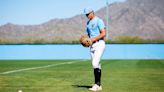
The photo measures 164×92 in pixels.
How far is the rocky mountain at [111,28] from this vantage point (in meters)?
161

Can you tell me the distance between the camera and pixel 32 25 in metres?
184

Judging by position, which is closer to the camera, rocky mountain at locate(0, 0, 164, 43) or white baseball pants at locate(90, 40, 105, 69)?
white baseball pants at locate(90, 40, 105, 69)

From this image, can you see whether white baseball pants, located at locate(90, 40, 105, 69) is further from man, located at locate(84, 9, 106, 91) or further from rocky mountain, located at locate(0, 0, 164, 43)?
rocky mountain, located at locate(0, 0, 164, 43)

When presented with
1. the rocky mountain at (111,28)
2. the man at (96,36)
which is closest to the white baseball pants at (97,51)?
the man at (96,36)

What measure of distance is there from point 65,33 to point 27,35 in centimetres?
1830

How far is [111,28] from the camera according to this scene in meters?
167

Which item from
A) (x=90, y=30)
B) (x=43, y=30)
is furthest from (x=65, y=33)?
(x=90, y=30)

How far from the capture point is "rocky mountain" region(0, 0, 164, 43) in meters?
161

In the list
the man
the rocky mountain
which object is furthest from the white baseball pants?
the rocky mountain

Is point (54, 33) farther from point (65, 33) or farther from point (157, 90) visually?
point (157, 90)

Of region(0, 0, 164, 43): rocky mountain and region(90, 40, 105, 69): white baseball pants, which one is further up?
region(90, 40, 105, 69): white baseball pants

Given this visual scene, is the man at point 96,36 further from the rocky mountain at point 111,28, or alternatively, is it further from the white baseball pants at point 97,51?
the rocky mountain at point 111,28

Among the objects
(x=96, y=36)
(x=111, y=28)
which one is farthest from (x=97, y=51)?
(x=111, y=28)

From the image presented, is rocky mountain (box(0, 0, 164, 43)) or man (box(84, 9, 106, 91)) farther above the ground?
man (box(84, 9, 106, 91))
